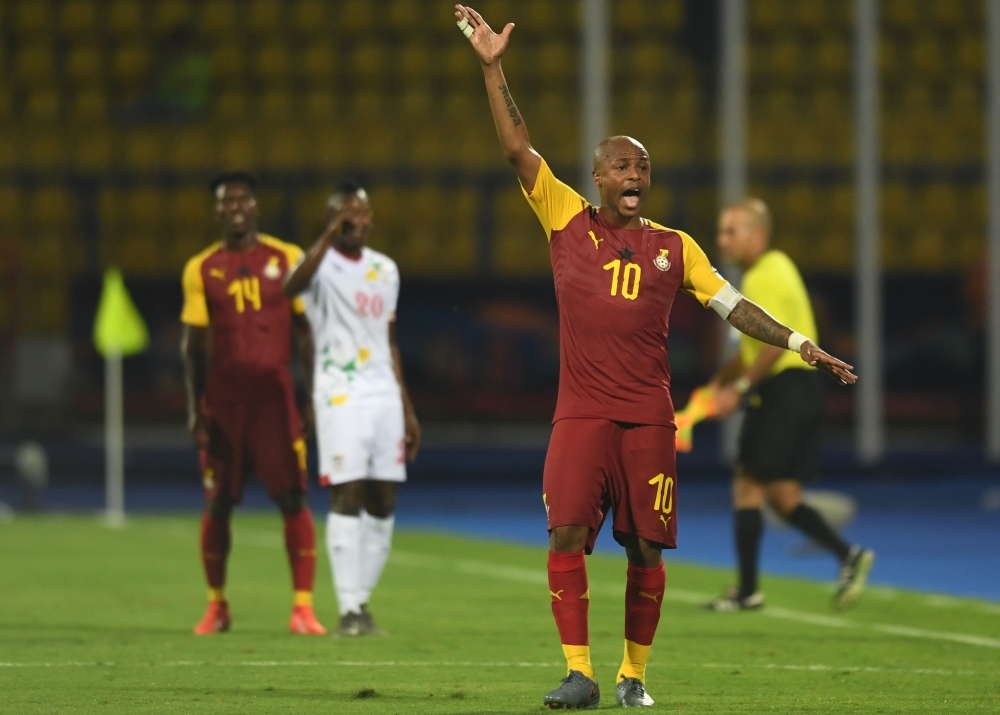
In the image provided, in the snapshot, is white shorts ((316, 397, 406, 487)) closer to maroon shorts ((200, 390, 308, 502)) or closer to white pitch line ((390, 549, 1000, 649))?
maroon shorts ((200, 390, 308, 502))

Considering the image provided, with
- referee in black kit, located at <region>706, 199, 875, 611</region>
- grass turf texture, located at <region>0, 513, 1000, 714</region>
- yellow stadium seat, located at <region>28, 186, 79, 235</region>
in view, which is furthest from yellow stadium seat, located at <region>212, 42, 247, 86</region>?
referee in black kit, located at <region>706, 199, 875, 611</region>

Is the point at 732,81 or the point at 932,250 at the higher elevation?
the point at 732,81

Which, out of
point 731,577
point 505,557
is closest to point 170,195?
point 505,557

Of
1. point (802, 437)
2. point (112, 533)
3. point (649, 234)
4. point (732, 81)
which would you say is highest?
point (732, 81)

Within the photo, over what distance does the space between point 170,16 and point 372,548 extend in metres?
17.3

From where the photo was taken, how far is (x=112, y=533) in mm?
14922

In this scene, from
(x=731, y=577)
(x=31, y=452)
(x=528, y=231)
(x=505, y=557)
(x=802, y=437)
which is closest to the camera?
(x=802, y=437)

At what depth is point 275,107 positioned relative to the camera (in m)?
24.4

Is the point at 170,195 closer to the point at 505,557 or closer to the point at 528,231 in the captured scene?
the point at 528,231

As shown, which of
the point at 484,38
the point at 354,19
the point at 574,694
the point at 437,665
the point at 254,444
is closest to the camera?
the point at 574,694

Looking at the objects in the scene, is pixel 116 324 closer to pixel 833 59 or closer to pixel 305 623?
pixel 305 623

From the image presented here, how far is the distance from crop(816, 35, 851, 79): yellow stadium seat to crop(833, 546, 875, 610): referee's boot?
15691 mm

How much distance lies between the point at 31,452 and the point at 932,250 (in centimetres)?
1240

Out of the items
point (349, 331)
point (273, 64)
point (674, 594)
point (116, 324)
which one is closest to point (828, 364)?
point (349, 331)
